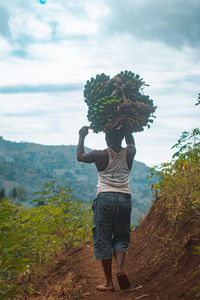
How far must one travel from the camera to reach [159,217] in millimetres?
6125

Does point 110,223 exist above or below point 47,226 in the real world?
above

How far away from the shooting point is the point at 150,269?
492 centimetres

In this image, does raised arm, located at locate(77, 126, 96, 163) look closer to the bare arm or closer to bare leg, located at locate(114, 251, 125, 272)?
the bare arm

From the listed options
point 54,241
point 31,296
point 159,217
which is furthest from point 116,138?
point 54,241

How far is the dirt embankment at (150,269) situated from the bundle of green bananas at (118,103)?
1.60 m

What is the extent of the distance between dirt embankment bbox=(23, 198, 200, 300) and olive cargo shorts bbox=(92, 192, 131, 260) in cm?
54

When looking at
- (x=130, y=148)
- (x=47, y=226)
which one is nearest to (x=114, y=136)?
(x=130, y=148)

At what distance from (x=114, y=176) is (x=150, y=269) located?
4.69ft

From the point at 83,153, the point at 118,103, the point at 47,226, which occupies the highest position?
the point at 118,103

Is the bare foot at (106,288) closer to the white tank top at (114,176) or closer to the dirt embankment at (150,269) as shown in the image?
the dirt embankment at (150,269)

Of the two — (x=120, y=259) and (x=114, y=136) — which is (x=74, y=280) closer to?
(x=120, y=259)

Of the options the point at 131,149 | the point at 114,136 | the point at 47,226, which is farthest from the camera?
the point at 47,226

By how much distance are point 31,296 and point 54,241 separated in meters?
2.16

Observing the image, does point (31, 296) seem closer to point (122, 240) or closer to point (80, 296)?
point (80, 296)
